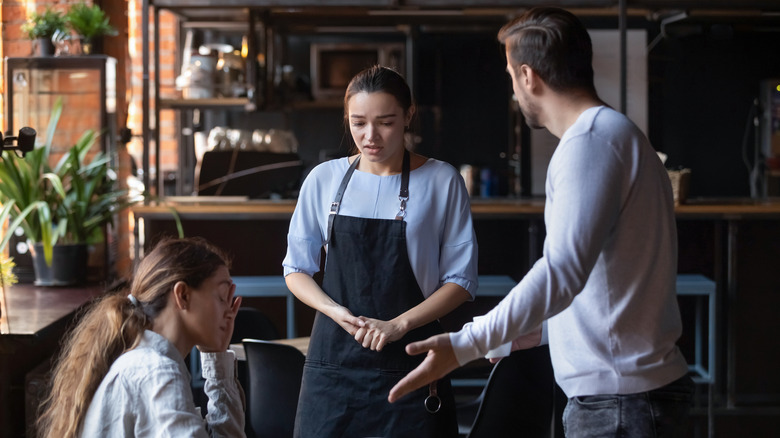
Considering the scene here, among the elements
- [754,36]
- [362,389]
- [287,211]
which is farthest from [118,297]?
[754,36]

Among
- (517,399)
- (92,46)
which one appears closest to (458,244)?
(517,399)

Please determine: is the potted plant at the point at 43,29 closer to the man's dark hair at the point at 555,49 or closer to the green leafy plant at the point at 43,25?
the green leafy plant at the point at 43,25

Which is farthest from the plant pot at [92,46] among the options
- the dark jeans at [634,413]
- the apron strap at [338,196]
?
the dark jeans at [634,413]

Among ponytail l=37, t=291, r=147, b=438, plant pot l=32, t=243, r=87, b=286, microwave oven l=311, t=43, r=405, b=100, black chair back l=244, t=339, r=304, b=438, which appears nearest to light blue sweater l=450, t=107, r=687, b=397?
ponytail l=37, t=291, r=147, b=438

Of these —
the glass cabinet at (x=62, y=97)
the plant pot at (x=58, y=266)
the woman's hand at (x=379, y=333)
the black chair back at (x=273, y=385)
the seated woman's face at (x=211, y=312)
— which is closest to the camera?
the seated woman's face at (x=211, y=312)

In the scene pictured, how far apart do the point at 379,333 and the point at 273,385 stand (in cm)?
59

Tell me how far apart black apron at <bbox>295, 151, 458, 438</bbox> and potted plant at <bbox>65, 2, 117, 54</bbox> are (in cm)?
235

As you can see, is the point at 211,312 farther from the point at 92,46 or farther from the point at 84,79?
the point at 92,46

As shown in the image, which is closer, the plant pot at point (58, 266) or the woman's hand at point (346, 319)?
the woman's hand at point (346, 319)

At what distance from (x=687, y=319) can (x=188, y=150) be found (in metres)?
3.58

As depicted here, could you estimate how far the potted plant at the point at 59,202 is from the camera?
3.60 m

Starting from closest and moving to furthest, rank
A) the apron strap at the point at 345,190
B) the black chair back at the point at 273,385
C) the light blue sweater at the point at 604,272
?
the light blue sweater at the point at 604,272, the apron strap at the point at 345,190, the black chair back at the point at 273,385

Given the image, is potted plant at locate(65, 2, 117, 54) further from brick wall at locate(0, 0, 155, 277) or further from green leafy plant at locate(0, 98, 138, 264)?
green leafy plant at locate(0, 98, 138, 264)

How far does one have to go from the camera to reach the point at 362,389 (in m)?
2.13
